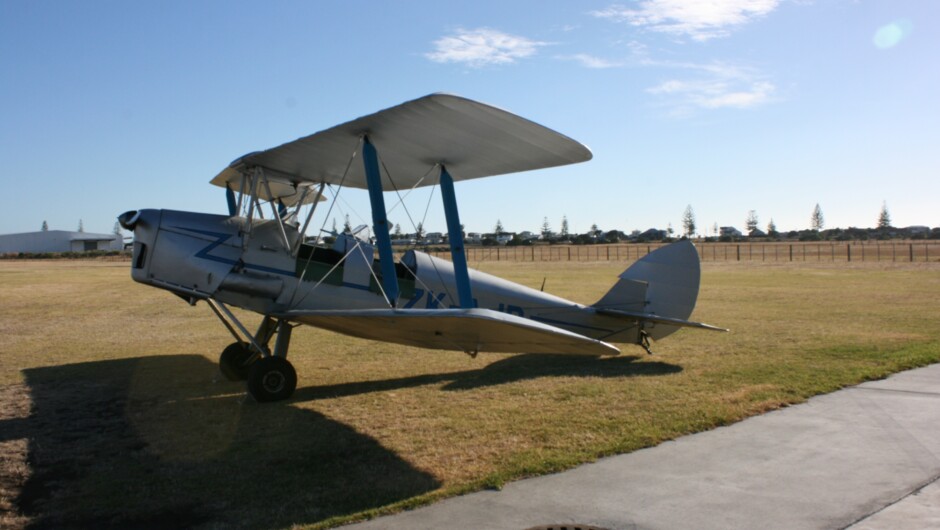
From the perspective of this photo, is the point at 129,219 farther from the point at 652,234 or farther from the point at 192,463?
the point at 652,234

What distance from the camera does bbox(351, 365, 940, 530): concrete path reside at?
12.9 ft

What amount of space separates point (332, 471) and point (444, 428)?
1400mm

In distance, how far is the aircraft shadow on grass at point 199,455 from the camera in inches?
170

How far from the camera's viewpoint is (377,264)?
882 cm

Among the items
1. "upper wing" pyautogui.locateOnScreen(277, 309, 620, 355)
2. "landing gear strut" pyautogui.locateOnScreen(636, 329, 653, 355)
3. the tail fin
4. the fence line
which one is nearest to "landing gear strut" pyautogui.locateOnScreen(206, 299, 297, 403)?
"upper wing" pyautogui.locateOnScreen(277, 309, 620, 355)

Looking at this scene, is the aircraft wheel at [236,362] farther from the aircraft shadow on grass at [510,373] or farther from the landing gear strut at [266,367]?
the aircraft shadow on grass at [510,373]

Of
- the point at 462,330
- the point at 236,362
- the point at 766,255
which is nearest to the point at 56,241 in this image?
the point at 766,255

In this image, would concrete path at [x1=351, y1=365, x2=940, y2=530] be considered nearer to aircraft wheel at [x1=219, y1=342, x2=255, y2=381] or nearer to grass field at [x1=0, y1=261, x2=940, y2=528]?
grass field at [x1=0, y1=261, x2=940, y2=528]

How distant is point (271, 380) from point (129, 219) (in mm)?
2520

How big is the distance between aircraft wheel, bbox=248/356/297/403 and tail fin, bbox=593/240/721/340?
4.42 metres

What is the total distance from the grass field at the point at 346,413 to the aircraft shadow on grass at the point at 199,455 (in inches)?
0.8

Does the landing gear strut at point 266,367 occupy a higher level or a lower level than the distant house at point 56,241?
lower

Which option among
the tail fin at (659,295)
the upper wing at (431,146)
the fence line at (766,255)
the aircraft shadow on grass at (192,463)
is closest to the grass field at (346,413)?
the aircraft shadow on grass at (192,463)

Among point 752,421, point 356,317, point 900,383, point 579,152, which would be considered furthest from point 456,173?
point 900,383
